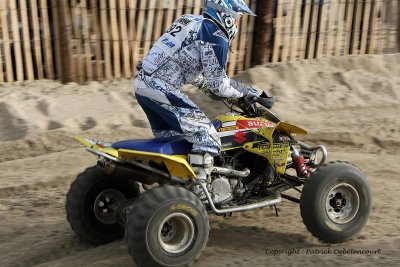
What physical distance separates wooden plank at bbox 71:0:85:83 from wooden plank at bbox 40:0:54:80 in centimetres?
44

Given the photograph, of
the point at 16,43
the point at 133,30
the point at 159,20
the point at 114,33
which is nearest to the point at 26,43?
the point at 16,43

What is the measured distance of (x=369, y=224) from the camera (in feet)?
19.3

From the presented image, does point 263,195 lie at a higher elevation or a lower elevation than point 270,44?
lower

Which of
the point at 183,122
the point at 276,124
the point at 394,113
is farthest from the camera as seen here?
the point at 394,113

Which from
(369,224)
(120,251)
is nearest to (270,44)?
(369,224)

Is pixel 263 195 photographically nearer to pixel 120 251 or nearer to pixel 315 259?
pixel 315 259

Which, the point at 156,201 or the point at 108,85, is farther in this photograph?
the point at 108,85

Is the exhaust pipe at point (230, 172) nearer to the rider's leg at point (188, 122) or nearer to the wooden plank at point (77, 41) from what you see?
the rider's leg at point (188, 122)

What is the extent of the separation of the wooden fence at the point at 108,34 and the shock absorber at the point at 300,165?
219 inches

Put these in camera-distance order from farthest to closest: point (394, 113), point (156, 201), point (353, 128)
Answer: point (394, 113) < point (353, 128) < point (156, 201)

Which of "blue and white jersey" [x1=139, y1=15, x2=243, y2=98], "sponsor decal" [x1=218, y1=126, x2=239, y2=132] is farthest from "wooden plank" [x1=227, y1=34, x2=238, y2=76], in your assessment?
"blue and white jersey" [x1=139, y1=15, x2=243, y2=98]

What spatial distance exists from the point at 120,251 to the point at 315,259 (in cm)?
172

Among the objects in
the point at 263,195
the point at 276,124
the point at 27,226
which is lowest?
the point at 27,226

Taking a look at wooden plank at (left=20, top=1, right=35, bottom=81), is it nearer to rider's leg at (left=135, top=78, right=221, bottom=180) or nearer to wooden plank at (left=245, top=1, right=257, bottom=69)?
wooden plank at (left=245, top=1, right=257, bottom=69)
